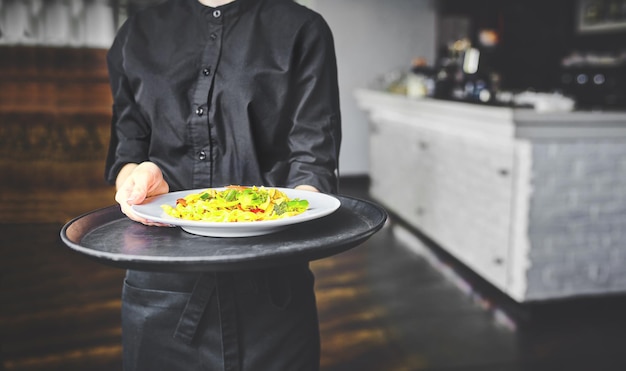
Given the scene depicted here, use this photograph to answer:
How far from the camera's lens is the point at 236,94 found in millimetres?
1121

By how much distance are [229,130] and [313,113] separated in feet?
0.53

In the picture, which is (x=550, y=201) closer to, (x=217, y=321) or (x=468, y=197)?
(x=468, y=197)

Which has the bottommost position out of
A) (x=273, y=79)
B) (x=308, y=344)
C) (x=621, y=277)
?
(x=621, y=277)

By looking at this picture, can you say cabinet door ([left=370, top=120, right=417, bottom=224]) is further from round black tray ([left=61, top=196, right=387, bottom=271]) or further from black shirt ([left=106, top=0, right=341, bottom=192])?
round black tray ([left=61, top=196, right=387, bottom=271])

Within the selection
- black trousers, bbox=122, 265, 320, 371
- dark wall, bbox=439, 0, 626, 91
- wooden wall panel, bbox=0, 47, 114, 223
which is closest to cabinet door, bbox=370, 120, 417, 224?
dark wall, bbox=439, 0, 626, 91

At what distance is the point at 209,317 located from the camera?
1.03m

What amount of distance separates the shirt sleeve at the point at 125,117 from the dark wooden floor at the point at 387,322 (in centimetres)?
137

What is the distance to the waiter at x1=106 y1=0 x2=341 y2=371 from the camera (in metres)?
1.05

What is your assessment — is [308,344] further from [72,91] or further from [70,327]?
[72,91]

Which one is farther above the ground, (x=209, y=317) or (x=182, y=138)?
(x=182, y=138)

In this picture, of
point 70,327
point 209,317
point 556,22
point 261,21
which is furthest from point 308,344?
point 556,22

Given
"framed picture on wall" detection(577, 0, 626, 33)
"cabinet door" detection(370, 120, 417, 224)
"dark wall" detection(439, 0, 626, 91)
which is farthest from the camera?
"dark wall" detection(439, 0, 626, 91)

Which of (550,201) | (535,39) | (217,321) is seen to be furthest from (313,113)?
(535,39)

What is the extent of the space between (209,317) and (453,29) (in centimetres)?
592
